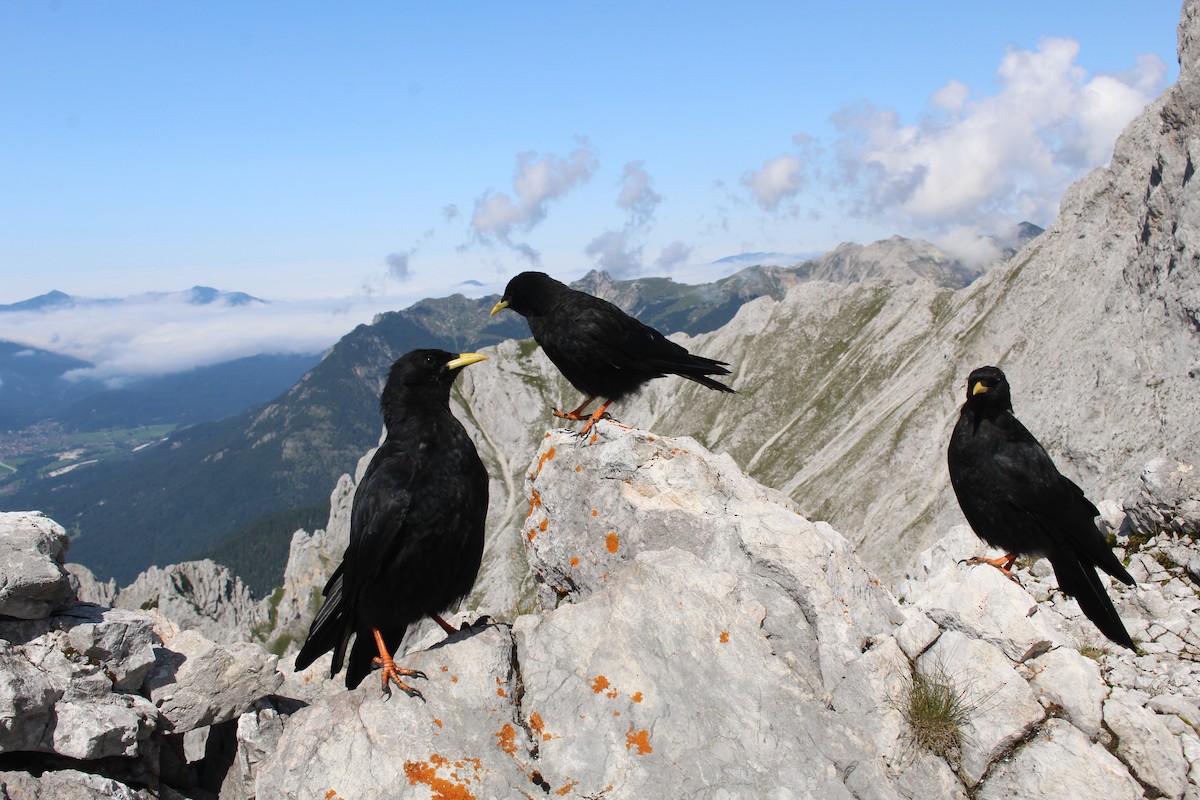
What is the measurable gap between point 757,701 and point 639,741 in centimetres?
149

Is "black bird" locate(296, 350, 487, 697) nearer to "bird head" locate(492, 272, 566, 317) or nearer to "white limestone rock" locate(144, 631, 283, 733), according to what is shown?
"white limestone rock" locate(144, 631, 283, 733)

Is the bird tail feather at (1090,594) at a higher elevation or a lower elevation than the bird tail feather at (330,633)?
lower

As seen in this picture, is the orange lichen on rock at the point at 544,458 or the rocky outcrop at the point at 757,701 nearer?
the rocky outcrop at the point at 757,701

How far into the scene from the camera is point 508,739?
788 centimetres

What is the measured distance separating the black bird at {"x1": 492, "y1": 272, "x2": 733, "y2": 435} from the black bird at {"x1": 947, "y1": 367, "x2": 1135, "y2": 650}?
4.29 meters

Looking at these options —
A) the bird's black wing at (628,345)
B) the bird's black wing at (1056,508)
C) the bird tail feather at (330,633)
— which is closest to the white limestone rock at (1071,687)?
the bird's black wing at (1056,508)

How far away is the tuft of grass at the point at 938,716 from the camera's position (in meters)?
7.70

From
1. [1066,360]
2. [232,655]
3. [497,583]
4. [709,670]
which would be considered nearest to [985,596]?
[709,670]

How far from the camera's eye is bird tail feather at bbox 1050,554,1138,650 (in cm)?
1023

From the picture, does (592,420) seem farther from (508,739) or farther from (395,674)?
(508,739)

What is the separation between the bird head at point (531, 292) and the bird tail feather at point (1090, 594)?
9.74m

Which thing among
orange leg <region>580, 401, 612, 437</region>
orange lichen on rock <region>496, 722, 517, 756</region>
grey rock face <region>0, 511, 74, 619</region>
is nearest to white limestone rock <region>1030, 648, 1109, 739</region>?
orange lichen on rock <region>496, 722, 517, 756</region>

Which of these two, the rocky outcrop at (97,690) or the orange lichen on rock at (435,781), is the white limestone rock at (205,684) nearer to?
the rocky outcrop at (97,690)

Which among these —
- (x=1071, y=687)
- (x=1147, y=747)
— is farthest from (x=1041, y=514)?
(x=1147, y=747)
